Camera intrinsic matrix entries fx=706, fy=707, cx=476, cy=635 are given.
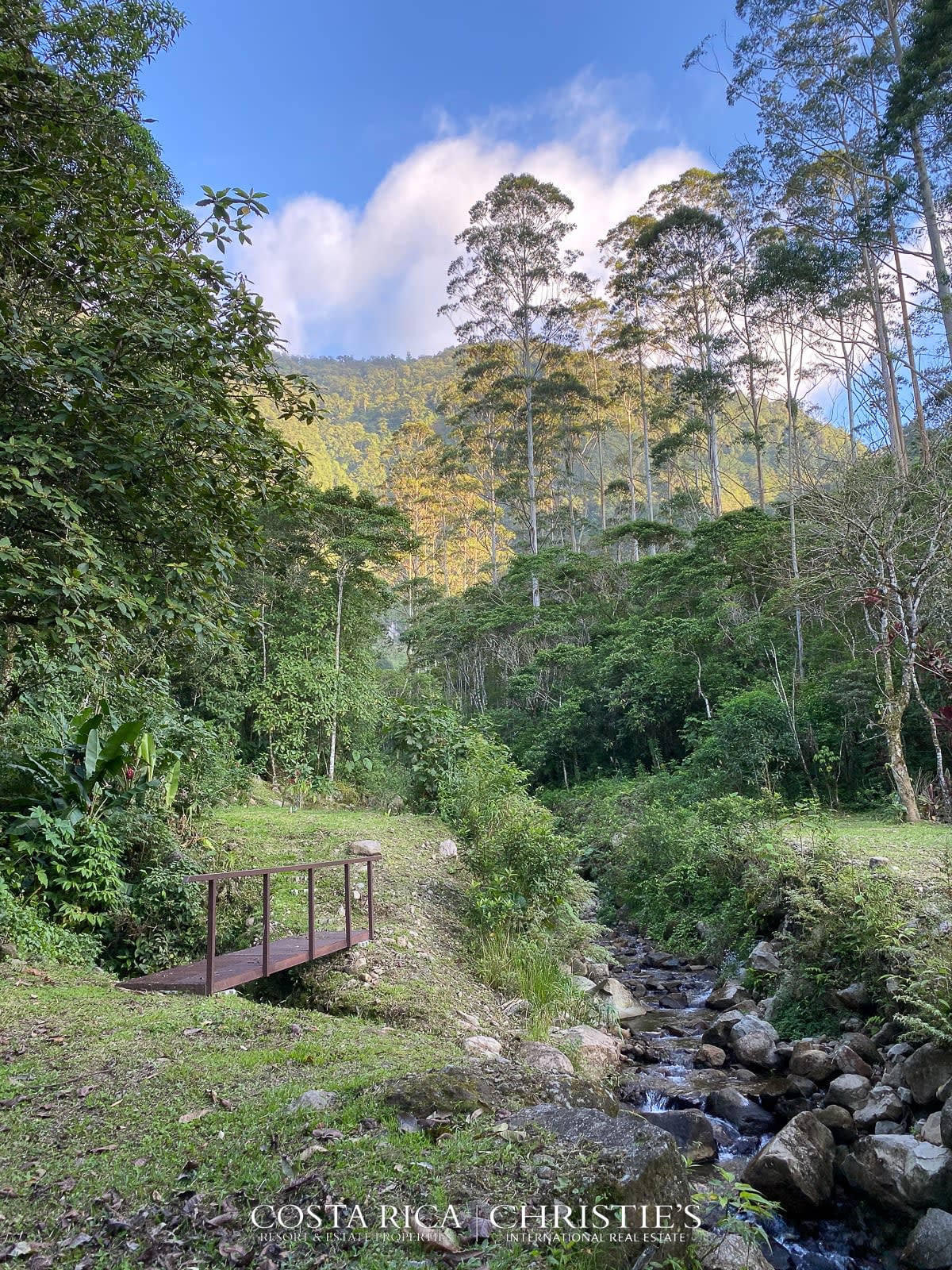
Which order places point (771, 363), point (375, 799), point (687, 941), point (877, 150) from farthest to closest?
1. point (771, 363)
2. point (877, 150)
3. point (375, 799)
4. point (687, 941)

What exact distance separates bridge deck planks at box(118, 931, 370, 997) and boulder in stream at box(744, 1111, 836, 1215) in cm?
322

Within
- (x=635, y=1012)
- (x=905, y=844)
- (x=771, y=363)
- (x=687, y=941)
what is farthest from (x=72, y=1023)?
(x=771, y=363)

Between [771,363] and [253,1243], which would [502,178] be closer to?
[771,363]

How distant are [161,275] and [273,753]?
36.1ft

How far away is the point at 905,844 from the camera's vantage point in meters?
8.21

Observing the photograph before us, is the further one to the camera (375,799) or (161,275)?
(375,799)

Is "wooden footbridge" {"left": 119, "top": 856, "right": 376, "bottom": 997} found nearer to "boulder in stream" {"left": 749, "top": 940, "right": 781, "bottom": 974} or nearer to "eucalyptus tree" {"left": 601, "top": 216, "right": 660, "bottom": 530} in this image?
"boulder in stream" {"left": 749, "top": 940, "right": 781, "bottom": 974}

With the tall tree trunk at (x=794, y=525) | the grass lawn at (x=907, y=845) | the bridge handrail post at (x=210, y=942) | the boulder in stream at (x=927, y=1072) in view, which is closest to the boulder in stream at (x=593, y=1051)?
the boulder in stream at (x=927, y=1072)

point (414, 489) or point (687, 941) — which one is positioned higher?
point (414, 489)

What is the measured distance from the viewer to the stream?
12.4 feet

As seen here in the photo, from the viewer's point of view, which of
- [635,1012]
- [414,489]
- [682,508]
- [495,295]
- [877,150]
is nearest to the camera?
[635,1012]

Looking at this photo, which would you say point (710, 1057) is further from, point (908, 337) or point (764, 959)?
point (908, 337)

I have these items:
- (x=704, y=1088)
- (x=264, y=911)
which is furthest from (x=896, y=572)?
(x=264, y=911)

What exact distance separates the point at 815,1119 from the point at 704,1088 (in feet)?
4.40
